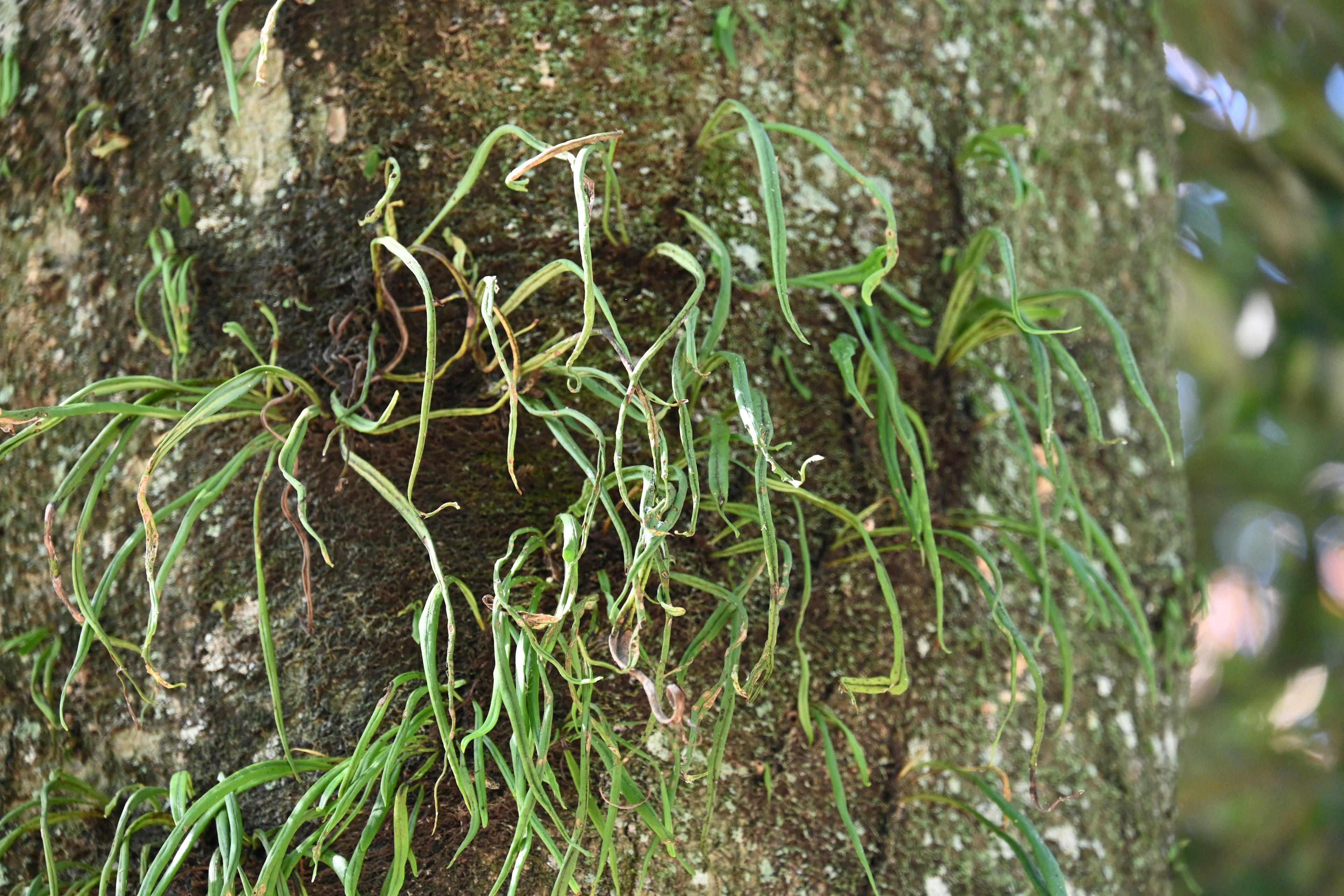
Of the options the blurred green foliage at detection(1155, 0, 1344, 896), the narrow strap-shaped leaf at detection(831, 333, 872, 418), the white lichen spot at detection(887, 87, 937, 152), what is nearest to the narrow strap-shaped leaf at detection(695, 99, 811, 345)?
the narrow strap-shaped leaf at detection(831, 333, 872, 418)

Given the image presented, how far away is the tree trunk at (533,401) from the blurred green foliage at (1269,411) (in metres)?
1.57

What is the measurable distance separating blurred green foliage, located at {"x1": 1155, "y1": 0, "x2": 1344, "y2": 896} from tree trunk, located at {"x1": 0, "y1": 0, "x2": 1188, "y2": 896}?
5.15 feet

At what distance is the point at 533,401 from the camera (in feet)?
2.10

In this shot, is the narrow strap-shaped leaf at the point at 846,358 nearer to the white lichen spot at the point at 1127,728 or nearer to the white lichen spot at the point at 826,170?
the white lichen spot at the point at 826,170

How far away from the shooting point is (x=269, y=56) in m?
0.73

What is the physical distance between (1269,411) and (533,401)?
2400 mm

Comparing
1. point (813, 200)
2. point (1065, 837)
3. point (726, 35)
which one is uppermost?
point (726, 35)

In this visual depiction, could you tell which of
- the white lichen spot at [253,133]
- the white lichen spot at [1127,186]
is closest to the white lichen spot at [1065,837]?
the white lichen spot at [1127,186]

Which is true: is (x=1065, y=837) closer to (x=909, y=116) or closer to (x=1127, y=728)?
(x=1127, y=728)

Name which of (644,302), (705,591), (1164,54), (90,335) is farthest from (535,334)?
(1164,54)

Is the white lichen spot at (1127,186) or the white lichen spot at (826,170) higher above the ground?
the white lichen spot at (826,170)

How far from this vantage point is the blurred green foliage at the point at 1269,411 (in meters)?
2.23

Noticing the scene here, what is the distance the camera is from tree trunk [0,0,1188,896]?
66 centimetres

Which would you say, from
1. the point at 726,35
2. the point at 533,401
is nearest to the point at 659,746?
the point at 533,401
